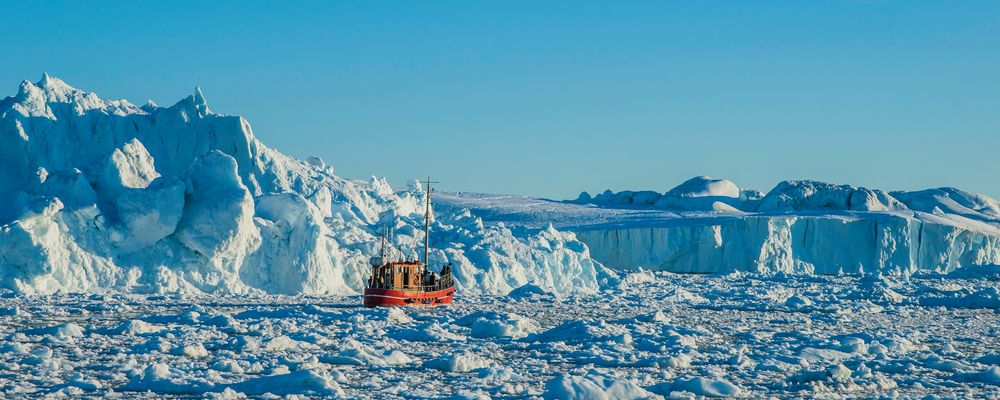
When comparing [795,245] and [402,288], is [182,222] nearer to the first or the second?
[402,288]

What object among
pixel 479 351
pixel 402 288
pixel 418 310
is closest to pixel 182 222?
pixel 402 288

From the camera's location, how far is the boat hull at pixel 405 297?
2464cm

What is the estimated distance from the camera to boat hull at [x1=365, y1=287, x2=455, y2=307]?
2464 cm

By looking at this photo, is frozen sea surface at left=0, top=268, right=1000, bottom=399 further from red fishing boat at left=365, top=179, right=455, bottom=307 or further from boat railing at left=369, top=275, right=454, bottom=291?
boat railing at left=369, top=275, right=454, bottom=291

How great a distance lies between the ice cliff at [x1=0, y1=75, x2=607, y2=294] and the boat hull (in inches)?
162

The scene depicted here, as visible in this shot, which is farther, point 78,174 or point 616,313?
point 78,174

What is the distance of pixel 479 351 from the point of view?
50.9ft

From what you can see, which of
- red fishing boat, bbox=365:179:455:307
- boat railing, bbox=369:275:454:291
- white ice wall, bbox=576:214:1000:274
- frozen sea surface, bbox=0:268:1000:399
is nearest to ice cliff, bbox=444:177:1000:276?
white ice wall, bbox=576:214:1000:274

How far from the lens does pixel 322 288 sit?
29.4 m

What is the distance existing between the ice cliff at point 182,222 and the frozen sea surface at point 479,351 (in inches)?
75.3

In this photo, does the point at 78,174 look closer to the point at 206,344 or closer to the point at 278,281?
the point at 278,281

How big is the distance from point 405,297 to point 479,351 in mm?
10162

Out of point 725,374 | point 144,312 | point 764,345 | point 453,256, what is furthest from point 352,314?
point 453,256

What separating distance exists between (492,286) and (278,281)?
6.93 metres
